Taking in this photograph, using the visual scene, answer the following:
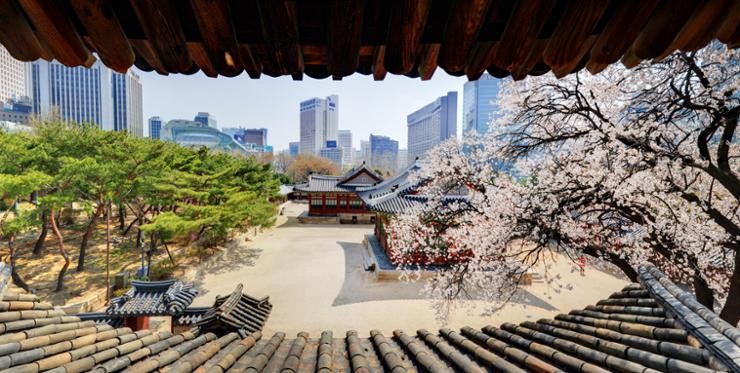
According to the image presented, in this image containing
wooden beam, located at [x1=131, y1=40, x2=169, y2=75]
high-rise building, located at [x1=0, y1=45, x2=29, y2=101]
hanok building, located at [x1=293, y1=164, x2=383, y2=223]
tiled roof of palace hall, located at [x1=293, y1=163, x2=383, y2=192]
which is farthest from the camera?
high-rise building, located at [x1=0, y1=45, x2=29, y2=101]

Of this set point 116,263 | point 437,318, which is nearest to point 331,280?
point 437,318

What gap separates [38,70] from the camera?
7144 centimetres

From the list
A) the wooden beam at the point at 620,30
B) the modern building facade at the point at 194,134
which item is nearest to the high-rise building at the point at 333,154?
the modern building facade at the point at 194,134

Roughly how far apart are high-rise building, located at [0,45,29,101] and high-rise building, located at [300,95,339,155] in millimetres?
78042

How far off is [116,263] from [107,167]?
5894 mm

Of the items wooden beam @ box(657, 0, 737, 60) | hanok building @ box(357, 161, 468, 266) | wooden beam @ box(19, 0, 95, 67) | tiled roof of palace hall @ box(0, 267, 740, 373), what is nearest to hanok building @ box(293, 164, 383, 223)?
hanok building @ box(357, 161, 468, 266)

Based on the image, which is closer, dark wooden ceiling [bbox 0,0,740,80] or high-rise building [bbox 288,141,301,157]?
dark wooden ceiling [bbox 0,0,740,80]

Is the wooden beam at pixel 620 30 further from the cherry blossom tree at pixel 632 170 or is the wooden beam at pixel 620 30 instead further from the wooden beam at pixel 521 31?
the cherry blossom tree at pixel 632 170

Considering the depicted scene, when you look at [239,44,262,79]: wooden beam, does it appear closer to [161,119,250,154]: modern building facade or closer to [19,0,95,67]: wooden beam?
[19,0,95,67]: wooden beam

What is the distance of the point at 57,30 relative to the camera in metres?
1.19

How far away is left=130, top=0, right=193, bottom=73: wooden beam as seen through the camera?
1119 millimetres

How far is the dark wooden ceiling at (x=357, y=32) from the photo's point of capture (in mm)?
1140

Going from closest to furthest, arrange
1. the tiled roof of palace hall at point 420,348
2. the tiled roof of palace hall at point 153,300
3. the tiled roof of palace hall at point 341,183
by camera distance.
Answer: the tiled roof of palace hall at point 420,348 → the tiled roof of palace hall at point 153,300 → the tiled roof of palace hall at point 341,183

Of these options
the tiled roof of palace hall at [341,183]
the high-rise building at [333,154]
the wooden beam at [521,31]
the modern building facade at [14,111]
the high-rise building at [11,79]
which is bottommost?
the tiled roof of palace hall at [341,183]
